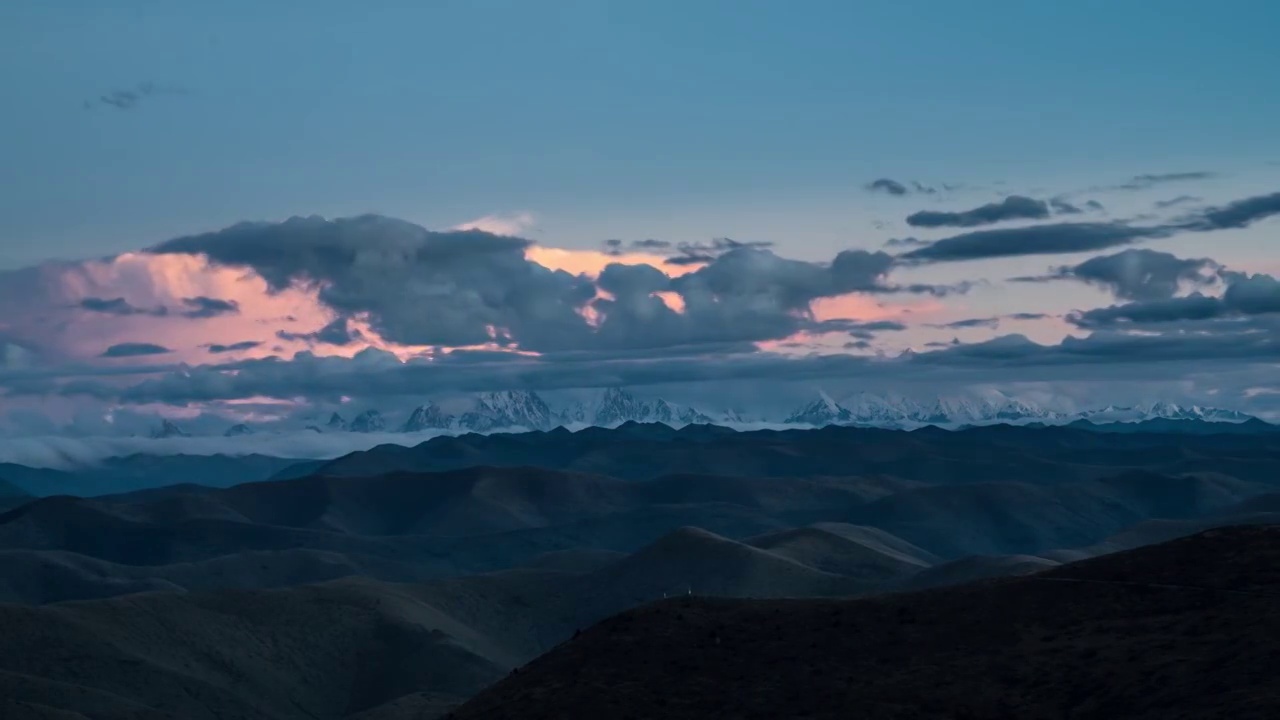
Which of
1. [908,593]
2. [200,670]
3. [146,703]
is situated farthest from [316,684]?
[908,593]

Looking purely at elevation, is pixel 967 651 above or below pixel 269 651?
above

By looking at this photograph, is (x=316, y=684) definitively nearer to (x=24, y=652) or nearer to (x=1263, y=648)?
(x=24, y=652)

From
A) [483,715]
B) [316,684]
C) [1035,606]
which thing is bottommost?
[316,684]

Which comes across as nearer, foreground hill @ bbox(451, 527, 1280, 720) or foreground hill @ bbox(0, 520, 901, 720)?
foreground hill @ bbox(451, 527, 1280, 720)

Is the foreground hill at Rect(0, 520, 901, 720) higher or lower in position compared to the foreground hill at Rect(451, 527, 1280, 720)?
lower

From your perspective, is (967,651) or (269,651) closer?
(967,651)

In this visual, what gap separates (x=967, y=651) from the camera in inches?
2751

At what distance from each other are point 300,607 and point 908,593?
109787 mm

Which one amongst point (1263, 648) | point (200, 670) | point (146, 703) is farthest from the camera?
point (200, 670)

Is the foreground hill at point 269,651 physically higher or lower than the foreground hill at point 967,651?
lower

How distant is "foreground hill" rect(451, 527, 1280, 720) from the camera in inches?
2357

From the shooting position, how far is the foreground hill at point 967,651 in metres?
59.9

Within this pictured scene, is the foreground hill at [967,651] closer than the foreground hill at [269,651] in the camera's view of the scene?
Yes

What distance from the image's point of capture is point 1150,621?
6762 centimetres
